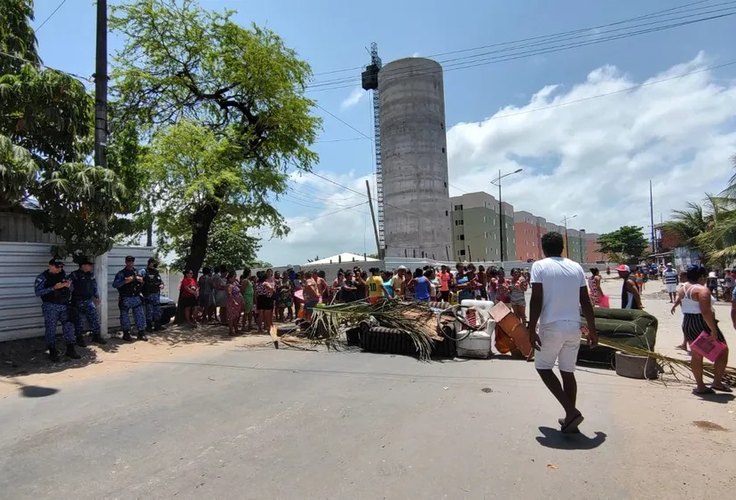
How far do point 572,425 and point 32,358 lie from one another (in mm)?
9012

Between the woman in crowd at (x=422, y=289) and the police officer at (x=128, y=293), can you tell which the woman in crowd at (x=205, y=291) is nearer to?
the police officer at (x=128, y=293)

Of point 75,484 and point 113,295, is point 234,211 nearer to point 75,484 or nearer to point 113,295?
point 113,295

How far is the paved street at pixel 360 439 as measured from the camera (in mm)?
3754

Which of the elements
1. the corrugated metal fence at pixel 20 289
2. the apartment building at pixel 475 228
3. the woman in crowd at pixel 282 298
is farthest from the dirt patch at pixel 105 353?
the apartment building at pixel 475 228

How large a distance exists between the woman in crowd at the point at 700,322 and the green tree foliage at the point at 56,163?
390 inches

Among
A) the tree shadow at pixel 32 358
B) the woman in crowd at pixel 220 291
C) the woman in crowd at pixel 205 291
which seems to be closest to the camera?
the tree shadow at pixel 32 358

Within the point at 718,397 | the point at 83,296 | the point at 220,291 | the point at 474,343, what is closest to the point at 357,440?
the point at 718,397

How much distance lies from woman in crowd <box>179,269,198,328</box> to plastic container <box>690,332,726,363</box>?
11223mm

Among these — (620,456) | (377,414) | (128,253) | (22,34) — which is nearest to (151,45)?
(22,34)

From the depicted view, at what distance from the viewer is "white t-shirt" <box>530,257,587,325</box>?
15.5 feet

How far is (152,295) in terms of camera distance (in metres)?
11.6

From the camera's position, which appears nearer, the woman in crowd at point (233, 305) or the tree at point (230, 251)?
the woman in crowd at point (233, 305)

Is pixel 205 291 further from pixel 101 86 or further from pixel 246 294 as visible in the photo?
pixel 101 86

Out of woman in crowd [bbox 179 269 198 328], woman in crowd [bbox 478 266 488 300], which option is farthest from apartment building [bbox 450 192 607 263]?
woman in crowd [bbox 179 269 198 328]
